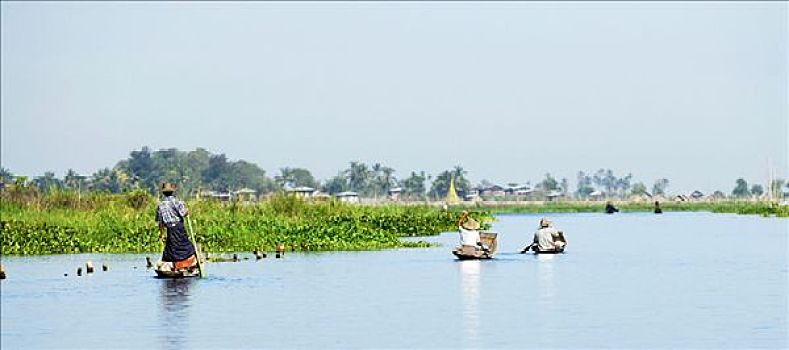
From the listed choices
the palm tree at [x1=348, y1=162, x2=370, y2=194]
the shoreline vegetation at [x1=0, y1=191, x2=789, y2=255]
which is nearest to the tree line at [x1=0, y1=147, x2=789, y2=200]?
the palm tree at [x1=348, y1=162, x2=370, y2=194]

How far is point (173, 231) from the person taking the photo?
23438mm

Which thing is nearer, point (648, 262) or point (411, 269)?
point (411, 269)

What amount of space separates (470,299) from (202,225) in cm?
1603

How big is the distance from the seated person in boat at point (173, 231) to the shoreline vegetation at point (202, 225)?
7.70 m

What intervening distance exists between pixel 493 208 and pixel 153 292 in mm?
84961

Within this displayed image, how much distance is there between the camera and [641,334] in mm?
17000

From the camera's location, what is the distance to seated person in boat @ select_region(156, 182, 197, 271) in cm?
2342

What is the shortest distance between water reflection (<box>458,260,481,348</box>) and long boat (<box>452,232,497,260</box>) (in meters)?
0.17

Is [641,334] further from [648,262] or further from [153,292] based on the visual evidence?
[648,262]

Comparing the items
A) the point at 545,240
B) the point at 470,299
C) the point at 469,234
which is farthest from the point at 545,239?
the point at 470,299

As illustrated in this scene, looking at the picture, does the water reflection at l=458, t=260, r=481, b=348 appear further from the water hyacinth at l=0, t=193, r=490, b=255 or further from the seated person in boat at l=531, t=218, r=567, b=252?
the water hyacinth at l=0, t=193, r=490, b=255

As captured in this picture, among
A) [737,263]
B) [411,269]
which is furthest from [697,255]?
[411,269]

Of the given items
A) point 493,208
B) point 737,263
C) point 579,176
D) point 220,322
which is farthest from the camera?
point 579,176

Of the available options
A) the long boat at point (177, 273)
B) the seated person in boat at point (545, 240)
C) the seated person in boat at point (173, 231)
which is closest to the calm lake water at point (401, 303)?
the long boat at point (177, 273)
